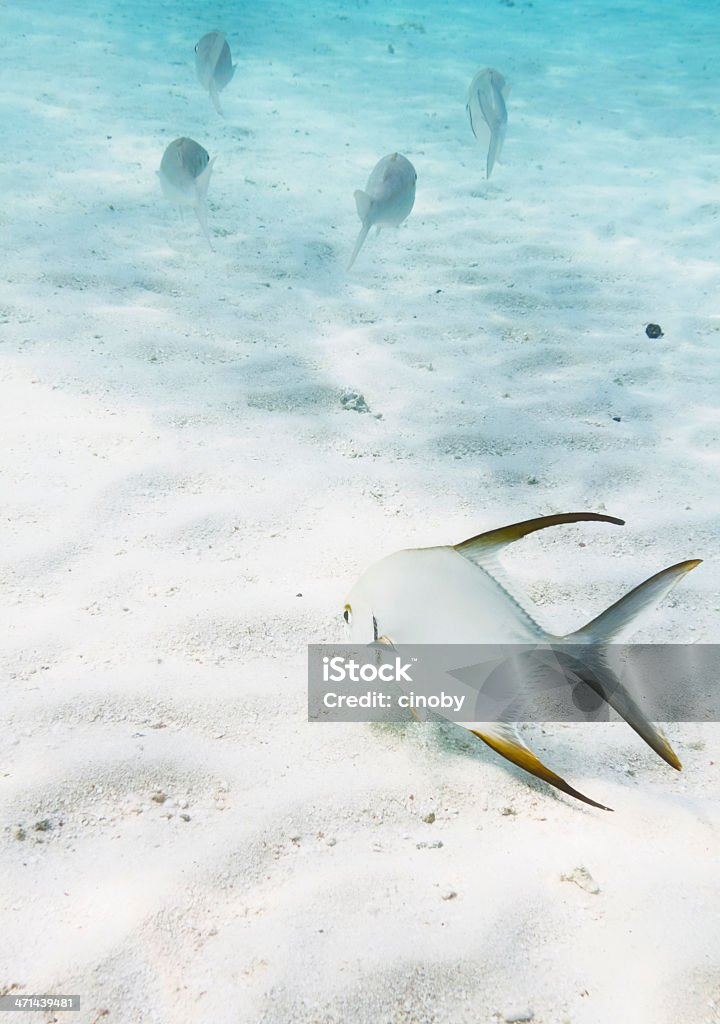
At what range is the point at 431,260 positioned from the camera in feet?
19.9

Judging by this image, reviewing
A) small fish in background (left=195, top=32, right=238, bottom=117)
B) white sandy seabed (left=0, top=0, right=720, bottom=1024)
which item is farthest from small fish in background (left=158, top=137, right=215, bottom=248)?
small fish in background (left=195, top=32, right=238, bottom=117)

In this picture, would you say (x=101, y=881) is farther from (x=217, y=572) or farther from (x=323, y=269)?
(x=323, y=269)

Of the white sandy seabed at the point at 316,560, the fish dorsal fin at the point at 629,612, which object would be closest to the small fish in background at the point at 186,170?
the white sandy seabed at the point at 316,560

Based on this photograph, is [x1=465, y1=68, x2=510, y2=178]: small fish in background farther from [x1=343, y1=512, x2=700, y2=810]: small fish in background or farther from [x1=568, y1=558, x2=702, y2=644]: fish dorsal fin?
[x1=568, y1=558, x2=702, y2=644]: fish dorsal fin

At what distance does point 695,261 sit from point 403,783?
5863 mm

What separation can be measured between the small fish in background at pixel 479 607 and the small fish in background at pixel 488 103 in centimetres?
456

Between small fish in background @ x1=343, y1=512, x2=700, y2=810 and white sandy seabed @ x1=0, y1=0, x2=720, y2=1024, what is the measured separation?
21cm

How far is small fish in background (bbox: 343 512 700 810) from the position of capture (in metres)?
1.54

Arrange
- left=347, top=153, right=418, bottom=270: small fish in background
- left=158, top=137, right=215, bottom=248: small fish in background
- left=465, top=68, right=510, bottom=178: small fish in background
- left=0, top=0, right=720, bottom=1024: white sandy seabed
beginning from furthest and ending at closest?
left=465, top=68, right=510, bottom=178: small fish in background, left=158, top=137, right=215, bottom=248: small fish in background, left=347, top=153, right=418, bottom=270: small fish in background, left=0, top=0, right=720, bottom=1024: white sandy seabed

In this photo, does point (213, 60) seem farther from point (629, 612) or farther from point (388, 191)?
point (629, 612)

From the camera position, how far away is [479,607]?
65.1 inches

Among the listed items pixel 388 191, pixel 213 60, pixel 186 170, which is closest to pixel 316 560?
pixel 388 191

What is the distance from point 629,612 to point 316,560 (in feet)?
4.76

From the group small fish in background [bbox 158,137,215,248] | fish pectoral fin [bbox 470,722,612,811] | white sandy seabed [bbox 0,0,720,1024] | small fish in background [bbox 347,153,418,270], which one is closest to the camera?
fish pectoral fin [bbox 470,722,612,811]
